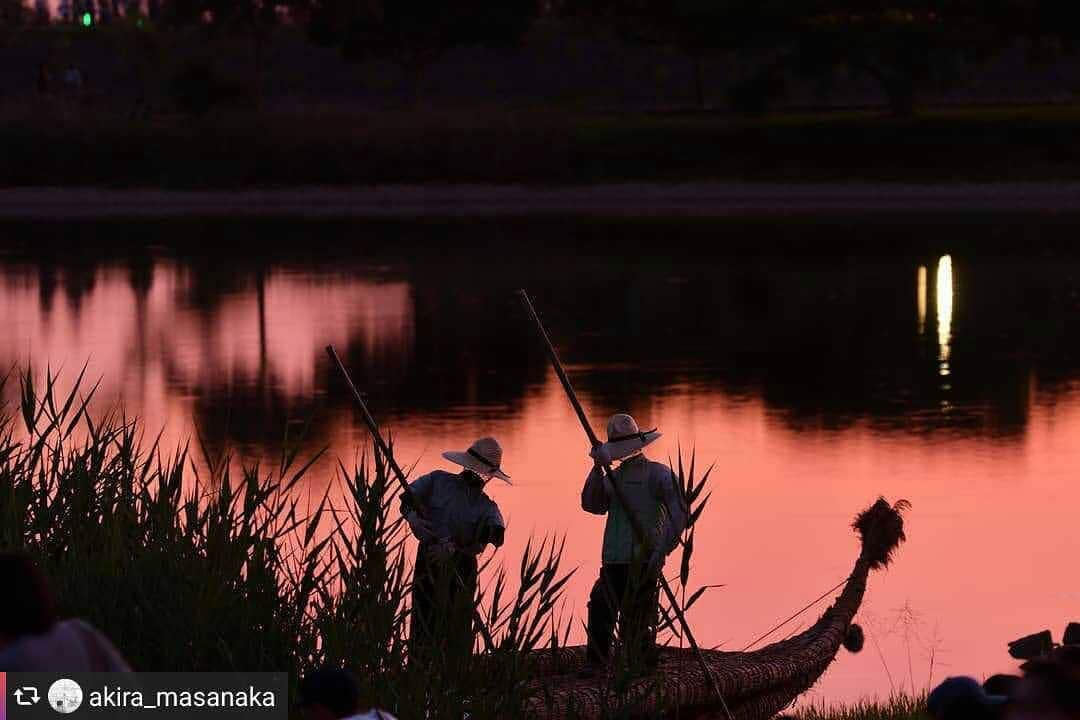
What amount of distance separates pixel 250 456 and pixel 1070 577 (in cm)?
1039

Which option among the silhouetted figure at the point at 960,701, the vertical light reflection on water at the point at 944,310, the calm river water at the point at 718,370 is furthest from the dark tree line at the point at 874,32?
the silhouetted figure at the point at 960,701

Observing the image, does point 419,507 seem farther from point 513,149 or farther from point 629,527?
point 513,149

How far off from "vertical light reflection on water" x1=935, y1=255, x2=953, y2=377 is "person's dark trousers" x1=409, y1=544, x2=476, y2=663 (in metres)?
22.1

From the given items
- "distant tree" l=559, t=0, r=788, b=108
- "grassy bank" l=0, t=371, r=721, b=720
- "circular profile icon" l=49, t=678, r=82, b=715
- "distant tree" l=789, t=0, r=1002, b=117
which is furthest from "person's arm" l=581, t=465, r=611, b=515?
"distant tree" l=559, t=0, r=788, b=108

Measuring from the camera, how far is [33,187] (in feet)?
281

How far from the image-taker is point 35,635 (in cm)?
780

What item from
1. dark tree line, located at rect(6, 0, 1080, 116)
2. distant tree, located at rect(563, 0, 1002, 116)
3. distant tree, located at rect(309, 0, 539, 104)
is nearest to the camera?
distant tree, located at rect(563, 0, 1002, 116)

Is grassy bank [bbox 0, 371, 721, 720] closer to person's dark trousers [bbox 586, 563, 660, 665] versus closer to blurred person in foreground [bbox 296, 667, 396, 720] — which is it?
person's dark trousers [bbox 586, 563, 660, 665]

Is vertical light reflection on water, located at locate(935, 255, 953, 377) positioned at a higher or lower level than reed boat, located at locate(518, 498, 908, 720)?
lower

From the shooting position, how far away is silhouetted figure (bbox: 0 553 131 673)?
7.73 metres

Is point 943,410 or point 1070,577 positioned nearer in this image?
point 1070,577

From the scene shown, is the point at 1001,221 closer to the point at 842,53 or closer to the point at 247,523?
the point at 842,53

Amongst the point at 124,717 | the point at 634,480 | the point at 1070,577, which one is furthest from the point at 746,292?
the point at 124,717

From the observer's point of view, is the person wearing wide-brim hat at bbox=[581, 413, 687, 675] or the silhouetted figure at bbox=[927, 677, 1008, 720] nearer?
the silhouetted figure at bbox=[927, 677, 1008, 720]
